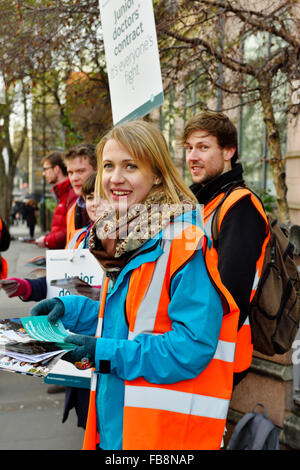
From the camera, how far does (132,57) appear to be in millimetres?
2949

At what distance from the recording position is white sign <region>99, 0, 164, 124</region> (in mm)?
2775

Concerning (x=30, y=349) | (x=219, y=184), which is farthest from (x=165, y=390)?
(x=219, y=184)

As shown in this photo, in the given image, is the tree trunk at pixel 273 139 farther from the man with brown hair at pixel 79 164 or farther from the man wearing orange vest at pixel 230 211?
the man wearing orange vest at pixel 230 211

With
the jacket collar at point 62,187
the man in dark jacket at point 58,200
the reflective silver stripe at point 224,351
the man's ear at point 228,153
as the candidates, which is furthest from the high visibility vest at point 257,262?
the jacket collar at point 62,187

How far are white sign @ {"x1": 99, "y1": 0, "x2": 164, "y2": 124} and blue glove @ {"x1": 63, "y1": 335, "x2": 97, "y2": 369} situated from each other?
59.3 inches

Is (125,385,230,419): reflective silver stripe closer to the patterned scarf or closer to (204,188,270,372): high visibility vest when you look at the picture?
the patterned scarf

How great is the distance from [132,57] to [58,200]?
277 cm

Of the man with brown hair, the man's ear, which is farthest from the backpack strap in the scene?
the man with brown hair

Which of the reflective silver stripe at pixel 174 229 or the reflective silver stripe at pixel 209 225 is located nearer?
the reflective silver stripe at pixel 174 229

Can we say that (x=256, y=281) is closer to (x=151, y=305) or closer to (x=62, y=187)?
(x=151, y=305)

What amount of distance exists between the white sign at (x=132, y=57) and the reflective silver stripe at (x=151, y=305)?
50.9 inches

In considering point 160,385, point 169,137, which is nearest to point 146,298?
point 160,385

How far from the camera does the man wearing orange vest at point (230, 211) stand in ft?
7.73
